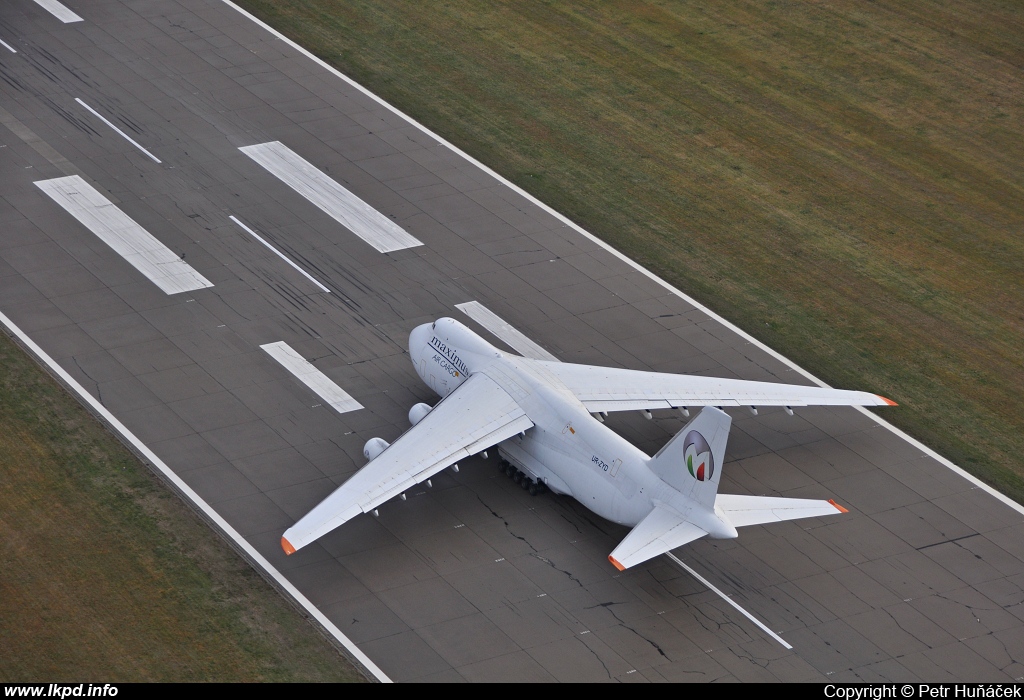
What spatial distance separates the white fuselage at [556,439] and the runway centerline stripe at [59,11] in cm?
4655

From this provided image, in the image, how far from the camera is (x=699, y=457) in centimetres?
5131

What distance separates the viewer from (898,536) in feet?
192

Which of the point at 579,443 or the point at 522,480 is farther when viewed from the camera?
the point at 522,480

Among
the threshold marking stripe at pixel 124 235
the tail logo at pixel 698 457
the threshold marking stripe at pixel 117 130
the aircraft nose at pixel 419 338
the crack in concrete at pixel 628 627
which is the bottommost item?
the threshold marking stripe at pixel 124 235

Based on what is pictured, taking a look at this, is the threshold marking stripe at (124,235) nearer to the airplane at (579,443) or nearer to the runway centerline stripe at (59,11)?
the airplane at (579,443)

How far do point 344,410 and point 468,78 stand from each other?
35.2 metres

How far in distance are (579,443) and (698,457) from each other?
6.41 meters

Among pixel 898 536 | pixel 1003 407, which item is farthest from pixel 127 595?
pixel 1003 407

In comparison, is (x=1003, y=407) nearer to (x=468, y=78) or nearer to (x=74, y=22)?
(x=468, y=78)

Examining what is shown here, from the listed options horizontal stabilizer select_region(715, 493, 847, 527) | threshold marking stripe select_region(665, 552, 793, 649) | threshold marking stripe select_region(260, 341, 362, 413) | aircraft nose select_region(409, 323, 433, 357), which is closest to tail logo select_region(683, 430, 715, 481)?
horizontal stabilizer select_region(715, 493, 847, 527)

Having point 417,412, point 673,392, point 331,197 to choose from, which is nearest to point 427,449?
point 417,412

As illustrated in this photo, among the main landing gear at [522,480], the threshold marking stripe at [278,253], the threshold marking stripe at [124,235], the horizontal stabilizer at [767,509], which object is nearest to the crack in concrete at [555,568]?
the main landing gear at [522,480]

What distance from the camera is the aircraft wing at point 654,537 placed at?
50719 millimetres

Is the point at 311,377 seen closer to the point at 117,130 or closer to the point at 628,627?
the point at 628,627
